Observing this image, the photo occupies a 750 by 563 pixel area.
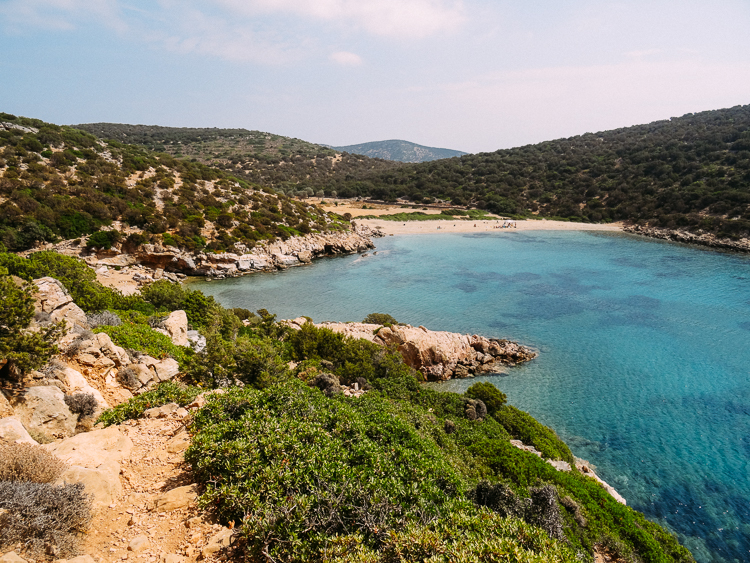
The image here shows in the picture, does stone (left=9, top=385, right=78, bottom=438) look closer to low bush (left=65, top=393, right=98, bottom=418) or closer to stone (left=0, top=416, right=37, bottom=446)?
low bush (left=65, top=393, right=98, bottom=418)

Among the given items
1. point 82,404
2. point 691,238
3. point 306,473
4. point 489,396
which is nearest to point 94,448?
point 82,404

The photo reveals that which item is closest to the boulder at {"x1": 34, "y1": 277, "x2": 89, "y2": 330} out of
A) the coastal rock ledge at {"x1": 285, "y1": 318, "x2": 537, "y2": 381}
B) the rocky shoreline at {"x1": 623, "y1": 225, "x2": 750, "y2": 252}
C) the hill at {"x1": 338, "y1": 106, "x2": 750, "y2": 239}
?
the coastal rock ledge at {"x1": 285, "y1": 318, "x2": 537, "y2": 381}

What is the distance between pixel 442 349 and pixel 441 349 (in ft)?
0.22

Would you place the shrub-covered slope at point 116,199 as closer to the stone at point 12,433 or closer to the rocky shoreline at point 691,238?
the stone at point 12,433

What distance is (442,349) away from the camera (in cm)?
1933

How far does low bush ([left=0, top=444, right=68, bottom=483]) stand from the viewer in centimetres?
498

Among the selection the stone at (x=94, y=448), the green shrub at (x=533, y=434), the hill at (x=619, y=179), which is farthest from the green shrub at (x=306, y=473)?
the hill at (x=619, y=179)

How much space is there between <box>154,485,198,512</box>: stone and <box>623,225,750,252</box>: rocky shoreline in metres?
62.0

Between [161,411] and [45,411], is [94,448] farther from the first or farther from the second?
[161,411]

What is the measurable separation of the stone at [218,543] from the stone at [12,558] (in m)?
1.91

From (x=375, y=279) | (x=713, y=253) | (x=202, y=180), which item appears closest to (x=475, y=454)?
(x=375, y=279)

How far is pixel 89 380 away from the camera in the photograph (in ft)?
31.4

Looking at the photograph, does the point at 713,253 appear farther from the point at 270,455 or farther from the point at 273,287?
the point at 270,455

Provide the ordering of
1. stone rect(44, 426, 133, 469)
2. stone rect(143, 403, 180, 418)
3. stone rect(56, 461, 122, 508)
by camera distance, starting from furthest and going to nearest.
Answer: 1. stone rect(143, 403, 180, 418)
2. stone rect(44, 426, 133, 469)
3. stone rect(56, 461, 122, 508)
